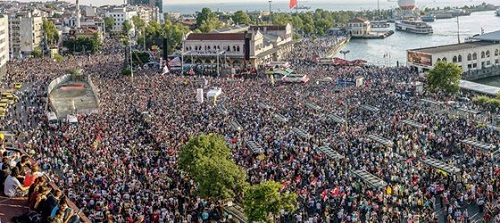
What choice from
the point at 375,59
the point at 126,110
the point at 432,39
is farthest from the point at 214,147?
the point at 432,39

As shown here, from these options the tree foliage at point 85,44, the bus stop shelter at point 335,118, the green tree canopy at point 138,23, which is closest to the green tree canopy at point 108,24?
the green tree canopy at point 138,23

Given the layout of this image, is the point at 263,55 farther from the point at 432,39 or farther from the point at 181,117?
the point at 432,39

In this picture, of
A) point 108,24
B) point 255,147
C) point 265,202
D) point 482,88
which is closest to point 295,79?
point 482,88

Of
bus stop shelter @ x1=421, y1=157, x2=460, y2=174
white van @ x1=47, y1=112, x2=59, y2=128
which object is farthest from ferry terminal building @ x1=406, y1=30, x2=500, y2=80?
white van @ x1=47, y1=112, x2=59, y2=128

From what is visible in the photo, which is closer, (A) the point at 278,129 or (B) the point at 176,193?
(B) the point at 176,193

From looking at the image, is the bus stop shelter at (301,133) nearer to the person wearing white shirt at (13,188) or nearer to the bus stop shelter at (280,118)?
the bus stop shelter at (280,118)

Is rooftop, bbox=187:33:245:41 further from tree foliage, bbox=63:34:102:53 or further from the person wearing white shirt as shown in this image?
the person wearing white shirt
